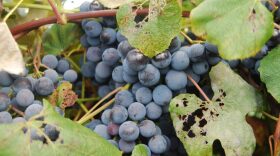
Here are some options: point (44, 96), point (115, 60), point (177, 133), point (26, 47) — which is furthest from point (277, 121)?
point (26, 47)

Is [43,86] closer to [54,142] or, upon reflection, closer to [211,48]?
[54,142]

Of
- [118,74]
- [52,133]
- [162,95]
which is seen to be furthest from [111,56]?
[52,133]

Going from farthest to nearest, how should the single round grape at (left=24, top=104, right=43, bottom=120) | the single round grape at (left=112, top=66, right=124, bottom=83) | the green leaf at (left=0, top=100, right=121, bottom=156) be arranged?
the single round grape at (left=112, top=66, right=124, bottom=83) → the single round grape at (left=24, top=104, right=43, bottom=120) → the green leaf at (left=0, top=100, right=121, bottom=156)

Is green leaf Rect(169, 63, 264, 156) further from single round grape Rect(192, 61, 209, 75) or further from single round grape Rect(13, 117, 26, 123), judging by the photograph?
single round grape Rect(13, 117, 26, 123)

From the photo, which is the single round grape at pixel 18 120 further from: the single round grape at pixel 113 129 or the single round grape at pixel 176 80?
the single round grape at pixel 176 80

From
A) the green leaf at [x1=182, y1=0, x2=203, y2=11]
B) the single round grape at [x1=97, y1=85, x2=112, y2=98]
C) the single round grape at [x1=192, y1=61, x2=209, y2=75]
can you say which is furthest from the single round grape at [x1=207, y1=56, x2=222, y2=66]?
the single round grape at [x1=97, y1=85, x2=112, y2=98]

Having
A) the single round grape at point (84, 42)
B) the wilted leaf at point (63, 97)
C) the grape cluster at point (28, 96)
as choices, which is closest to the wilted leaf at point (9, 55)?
the grape cluster at point (28, 96)

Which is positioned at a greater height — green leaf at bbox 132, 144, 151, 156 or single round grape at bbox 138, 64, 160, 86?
single round grape at bbox 138, 64, 160, 86
